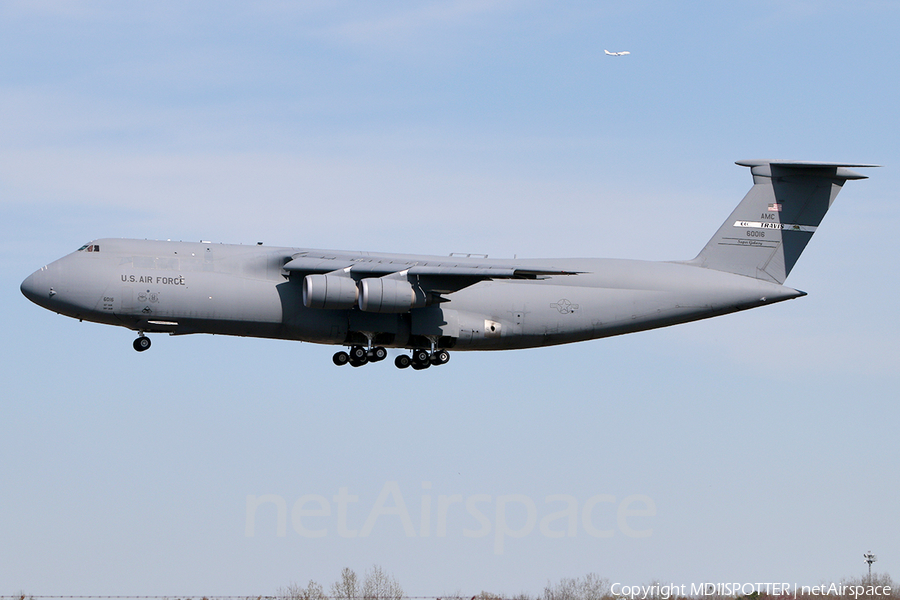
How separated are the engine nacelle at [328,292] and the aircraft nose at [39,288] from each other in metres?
5.22

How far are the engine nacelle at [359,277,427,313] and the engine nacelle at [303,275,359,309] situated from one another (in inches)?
9.8

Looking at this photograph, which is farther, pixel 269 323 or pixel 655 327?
pixel 655 327

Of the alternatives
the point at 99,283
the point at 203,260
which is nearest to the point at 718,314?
the point at 203,260

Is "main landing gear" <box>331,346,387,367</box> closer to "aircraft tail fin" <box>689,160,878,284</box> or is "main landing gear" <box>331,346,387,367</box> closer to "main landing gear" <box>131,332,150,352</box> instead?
"main landing gear" <box>131,332,150,352</box>

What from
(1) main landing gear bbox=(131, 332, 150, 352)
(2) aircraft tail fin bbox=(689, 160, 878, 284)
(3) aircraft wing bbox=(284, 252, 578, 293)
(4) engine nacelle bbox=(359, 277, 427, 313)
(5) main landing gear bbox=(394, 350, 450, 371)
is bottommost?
(5) main landing gear bbox=(394, 350, 450, 371)

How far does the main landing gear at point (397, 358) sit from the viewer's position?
27.9 meters

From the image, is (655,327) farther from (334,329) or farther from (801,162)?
(334,329)

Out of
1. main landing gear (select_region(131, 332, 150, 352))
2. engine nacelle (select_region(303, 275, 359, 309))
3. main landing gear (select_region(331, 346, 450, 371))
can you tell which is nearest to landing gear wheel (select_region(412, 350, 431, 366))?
main landing gear (select_region(331, 346, 450, 371))

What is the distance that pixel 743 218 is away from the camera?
3094 cm

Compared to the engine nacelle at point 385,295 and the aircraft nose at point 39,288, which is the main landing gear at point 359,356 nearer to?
the engine nacelle at point 385,295

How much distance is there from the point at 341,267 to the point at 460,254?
3.03m

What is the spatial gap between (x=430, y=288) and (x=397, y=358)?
2.27 m

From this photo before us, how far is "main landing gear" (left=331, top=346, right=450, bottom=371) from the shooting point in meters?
27.9

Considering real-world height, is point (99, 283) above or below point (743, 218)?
below
